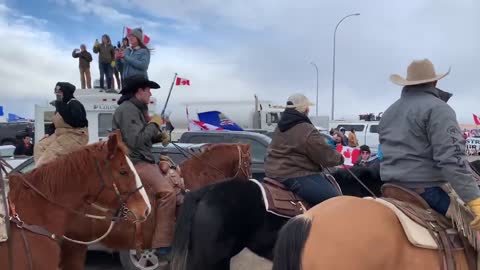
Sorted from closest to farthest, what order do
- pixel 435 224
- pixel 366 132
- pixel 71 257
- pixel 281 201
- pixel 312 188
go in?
pixel 435 224 < pixel 71 257 < pixel 281 201 < pixel 312 188 < pixel 366 132

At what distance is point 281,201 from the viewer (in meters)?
5.43

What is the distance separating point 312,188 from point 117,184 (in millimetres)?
2170

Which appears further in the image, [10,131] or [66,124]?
[10,131]

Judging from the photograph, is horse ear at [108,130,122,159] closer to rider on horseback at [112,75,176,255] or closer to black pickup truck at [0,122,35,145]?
rider on horseback at [112,75,176,255]

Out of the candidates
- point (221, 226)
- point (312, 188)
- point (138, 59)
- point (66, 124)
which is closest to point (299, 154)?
point (312, 188)

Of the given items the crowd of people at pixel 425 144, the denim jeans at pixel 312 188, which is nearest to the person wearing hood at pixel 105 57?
the denim jeans at pixel 312 188

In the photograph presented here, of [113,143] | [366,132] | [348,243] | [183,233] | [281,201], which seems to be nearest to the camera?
[348,243]

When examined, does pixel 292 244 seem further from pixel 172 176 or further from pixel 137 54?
pixel 137 54

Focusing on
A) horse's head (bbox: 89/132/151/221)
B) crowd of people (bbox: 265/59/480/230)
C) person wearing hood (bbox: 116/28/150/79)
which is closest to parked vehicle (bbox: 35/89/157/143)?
person wearing hood (bbox: 116/28/150/79)

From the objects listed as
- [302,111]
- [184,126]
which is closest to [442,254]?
[302,111]

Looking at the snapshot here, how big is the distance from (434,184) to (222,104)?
61.5 feet

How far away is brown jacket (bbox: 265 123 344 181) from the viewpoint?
5598 millimetres

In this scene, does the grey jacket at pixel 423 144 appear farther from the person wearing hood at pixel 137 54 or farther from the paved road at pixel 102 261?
the paved road at pixel 102 261

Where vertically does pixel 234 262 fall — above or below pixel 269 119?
below
